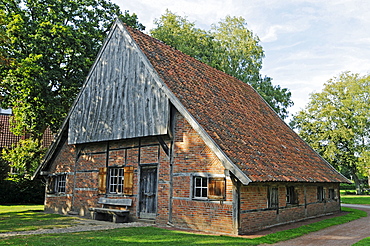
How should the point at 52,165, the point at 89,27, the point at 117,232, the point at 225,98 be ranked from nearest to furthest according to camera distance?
the point at 117,232 < the point at 225,98 < the point at 52,165 < the point at 89,27

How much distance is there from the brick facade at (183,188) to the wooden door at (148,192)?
197 mm

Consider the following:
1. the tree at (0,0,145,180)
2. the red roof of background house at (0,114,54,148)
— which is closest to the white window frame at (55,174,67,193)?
the tree at (0,0,145,180)

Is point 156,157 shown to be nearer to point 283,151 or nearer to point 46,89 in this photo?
point 283,151

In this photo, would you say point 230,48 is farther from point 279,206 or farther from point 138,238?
point 138,238

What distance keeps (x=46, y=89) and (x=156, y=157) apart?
35.2 ft

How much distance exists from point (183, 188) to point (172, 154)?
1.40 metres

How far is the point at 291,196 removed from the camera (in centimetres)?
1523

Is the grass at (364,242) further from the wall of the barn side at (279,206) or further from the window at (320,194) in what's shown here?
the window at (320,194)

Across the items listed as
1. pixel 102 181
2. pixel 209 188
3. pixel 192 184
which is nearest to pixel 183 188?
pixel 192 184

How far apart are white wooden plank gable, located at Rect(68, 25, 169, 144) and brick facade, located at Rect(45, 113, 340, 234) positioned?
564 mm

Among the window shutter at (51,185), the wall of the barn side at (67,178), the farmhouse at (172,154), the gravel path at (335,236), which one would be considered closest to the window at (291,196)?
the farmhouse at (172,154)

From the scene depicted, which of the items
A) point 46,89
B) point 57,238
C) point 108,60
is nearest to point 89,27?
point 46,89

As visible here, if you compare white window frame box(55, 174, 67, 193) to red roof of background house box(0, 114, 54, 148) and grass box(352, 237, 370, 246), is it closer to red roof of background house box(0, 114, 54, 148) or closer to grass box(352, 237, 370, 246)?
grass box(352, 237, 370, 246)

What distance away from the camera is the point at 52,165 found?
18.8m
